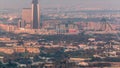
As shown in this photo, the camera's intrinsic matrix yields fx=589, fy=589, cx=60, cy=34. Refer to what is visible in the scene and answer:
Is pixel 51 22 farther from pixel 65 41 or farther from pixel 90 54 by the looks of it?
pixel 90 54

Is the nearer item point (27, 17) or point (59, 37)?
point (59, 37)

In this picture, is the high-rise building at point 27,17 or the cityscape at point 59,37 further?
the high-rise building at point 27,17

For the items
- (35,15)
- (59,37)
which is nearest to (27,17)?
(35,15)

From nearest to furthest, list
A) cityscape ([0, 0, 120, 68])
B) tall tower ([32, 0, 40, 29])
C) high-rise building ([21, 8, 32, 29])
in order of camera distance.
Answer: cityscape ([0, 0, 120, 68])
tall tower ([32, 0, 40, 29])
high-rise building ([21, 8, 32, 29])

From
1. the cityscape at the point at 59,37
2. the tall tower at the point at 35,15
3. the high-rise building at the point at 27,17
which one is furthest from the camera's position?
the high-rise building at the point at 27,17

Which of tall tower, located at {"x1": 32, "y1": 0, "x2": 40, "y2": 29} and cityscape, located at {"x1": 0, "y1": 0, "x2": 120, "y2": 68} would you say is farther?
tall tower, located at {"x1": 32, "y1": 0, "x2": 40, "y2": 29}

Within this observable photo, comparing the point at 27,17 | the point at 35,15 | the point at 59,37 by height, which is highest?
Result: the point at 35,15

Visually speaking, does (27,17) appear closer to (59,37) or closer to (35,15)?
(35,15)

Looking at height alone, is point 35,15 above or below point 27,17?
above

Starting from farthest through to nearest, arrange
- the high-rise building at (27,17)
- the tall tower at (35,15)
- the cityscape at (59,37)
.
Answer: the high-rise building at (27,17) → the tall tower at (35,15) → the cityscape at (59,37)

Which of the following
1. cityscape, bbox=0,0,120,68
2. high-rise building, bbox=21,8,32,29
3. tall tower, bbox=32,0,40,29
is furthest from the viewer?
high-rise building, bbox=21,8,32,29
